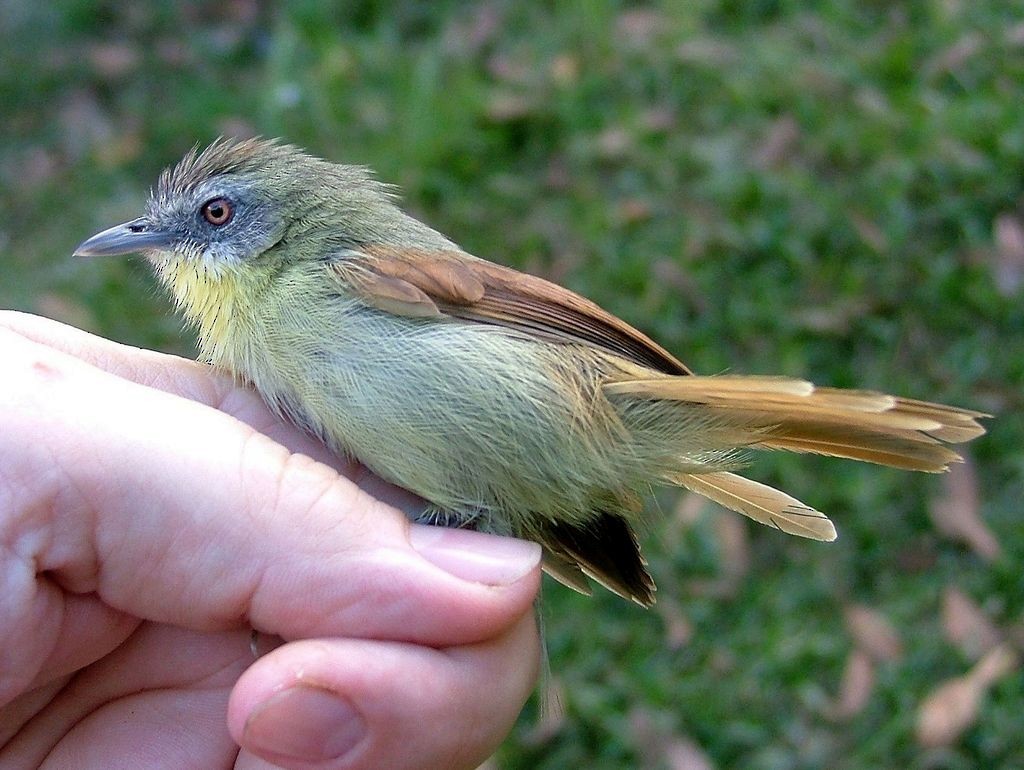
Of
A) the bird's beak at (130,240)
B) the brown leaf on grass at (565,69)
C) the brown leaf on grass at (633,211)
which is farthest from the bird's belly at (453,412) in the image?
the brown leaf on grass at (565,69)

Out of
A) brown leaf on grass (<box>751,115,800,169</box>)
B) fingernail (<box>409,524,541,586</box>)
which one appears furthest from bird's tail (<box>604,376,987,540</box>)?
brown leaf on grass (<box>751,115,800,169</box>)

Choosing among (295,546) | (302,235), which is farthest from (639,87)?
(295,546)

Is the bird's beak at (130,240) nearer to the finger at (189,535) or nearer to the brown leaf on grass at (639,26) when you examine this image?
the finger at (189,535)

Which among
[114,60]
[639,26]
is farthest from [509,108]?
[114,60]

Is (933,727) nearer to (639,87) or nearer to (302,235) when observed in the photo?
(302,235)

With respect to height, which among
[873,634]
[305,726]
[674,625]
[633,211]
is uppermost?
[305,726]

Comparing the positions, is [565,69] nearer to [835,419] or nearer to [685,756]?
[685,756]

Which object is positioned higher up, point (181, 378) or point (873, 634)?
point (181, 378)
